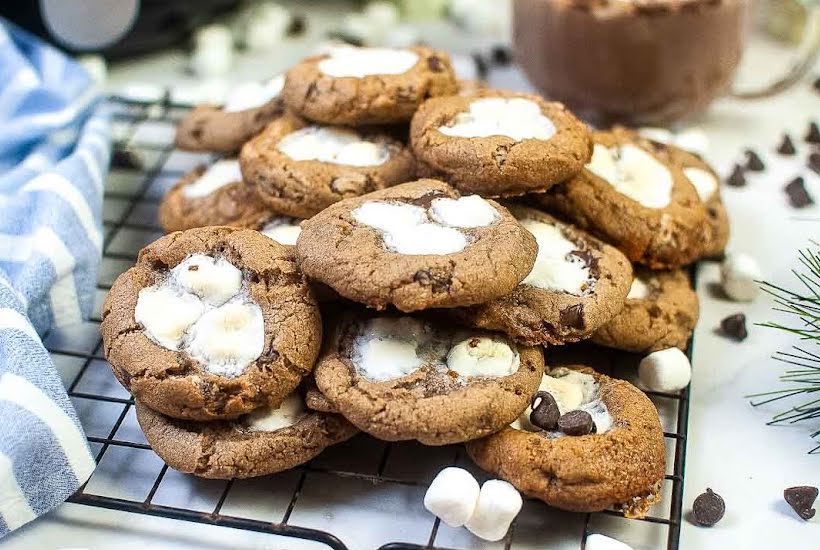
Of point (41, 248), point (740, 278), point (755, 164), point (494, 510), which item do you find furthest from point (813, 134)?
point (41, 248)

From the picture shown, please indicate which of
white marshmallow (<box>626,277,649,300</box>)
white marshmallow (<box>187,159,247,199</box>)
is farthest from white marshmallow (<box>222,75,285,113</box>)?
white marshmallow (<box>626,277,649,300</box>)

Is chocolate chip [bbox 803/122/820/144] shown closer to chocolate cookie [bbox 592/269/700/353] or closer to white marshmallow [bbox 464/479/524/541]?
chocolate cookie [bbox 592/269/700/353]

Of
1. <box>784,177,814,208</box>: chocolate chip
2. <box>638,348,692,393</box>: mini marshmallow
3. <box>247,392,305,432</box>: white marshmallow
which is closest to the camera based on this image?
<box>247,392,305,432</box>: white marshmallow

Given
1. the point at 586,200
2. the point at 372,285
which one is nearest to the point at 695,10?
the point at 586,200

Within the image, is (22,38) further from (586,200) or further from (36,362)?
(586,200)

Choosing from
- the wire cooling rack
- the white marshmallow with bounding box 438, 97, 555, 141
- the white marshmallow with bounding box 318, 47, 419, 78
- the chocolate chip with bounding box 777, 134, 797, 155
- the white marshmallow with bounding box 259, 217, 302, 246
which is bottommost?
the wire cooling rack

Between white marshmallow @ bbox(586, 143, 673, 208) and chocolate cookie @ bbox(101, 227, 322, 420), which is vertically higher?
white marshmallow @ bbox(586, 143, 673, 208)
